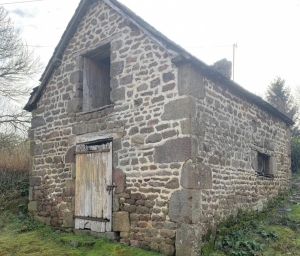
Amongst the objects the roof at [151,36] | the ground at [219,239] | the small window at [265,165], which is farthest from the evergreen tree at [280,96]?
the ground at [219,239]

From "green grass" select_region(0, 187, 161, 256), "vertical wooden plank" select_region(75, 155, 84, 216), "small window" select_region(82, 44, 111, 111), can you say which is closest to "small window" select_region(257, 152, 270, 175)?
"green grass" select_region(0, 187, 161, 256)

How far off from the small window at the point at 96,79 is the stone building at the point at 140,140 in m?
0.03

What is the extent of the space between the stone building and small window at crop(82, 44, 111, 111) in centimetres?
3

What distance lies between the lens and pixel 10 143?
54.0 feet

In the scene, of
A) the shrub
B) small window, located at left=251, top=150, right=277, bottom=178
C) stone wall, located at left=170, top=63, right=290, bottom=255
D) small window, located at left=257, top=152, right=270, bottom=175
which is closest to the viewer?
stone wall, located at left=170, top=63, right=290, bottom=255

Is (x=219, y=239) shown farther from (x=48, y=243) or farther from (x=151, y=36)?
(x=151, y=36)

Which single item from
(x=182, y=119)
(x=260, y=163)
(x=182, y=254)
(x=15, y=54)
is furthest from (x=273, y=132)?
(x=15, y=54)

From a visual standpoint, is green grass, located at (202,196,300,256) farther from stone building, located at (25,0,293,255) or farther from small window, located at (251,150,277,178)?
small window, located at (251,150,277,178)

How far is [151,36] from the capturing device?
6.83 metres

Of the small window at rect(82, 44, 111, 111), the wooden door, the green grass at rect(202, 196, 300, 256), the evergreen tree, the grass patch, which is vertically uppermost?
the evergreen tree

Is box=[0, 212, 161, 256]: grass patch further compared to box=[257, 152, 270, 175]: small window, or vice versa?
box=[257, 152, 270, 175]: small window

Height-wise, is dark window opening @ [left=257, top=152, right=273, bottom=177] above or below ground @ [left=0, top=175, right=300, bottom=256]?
above

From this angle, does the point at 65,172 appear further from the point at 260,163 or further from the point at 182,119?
the point at 260,163

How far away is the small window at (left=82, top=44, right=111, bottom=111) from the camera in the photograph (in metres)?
8.64
